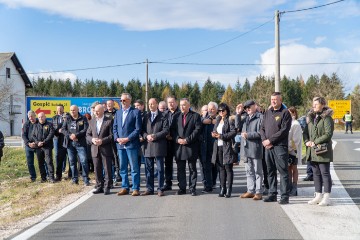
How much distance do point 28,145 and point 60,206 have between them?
3.93 m

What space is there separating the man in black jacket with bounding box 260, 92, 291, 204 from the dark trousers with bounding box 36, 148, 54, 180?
5.84 meters

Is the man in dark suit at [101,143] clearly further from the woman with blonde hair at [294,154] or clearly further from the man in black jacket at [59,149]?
the woman with blonde hair at [294,154]

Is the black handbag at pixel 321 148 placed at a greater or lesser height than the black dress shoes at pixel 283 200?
greater

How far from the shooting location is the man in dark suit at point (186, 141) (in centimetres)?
907

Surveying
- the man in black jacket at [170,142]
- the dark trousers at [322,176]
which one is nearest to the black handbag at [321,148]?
the dark trousers at [322,176]

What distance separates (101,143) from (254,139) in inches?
133

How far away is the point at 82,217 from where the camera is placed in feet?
23.0

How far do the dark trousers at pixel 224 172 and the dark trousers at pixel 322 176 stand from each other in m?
1.67

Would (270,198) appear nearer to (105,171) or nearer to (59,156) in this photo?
(105,171)

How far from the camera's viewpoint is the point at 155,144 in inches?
360

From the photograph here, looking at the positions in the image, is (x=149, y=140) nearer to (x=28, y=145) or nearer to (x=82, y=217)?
(x=82, y=217)

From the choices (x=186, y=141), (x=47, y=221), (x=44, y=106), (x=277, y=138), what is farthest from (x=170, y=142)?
(x=44, y=106)

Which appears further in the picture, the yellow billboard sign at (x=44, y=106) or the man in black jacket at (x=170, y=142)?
the yellow billboard sign at (x=44, y=106)

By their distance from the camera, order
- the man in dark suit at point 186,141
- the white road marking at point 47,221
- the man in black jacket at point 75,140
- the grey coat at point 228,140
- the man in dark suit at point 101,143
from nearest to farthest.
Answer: the white road marking at point 47,221 → the grey coat at point 228,140 → the man in dark suit at point 186,141 → the man in dark suit at point 101,143 → the man in black jacket at point 75,140
